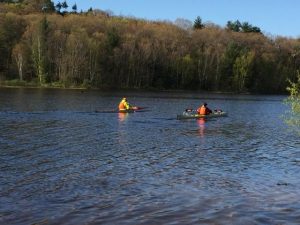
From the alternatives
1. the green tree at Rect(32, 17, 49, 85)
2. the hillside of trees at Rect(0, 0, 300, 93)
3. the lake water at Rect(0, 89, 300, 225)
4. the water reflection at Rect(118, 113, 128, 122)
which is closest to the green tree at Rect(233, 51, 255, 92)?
the hillside of trees at Rect(0, 0, 300, 93)

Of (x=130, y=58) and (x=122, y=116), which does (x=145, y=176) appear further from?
(x=130, y=58)

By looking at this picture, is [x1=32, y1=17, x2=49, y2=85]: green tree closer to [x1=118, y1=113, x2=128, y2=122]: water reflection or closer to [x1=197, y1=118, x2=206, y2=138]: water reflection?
[x1=118, y1=113, x2=128, y2=122]: water reflection

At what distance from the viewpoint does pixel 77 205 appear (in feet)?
54.3

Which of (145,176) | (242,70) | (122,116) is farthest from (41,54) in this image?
(145,176)

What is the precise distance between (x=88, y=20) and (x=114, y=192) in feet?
460

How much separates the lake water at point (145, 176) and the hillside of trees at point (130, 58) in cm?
8478

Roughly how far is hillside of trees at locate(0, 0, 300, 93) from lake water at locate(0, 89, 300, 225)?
84780 millimetres

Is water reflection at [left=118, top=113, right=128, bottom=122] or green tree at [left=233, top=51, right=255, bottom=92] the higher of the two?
green tree at [left=233, top=51, right=255, bottom=92]

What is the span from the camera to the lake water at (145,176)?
15.7 meters

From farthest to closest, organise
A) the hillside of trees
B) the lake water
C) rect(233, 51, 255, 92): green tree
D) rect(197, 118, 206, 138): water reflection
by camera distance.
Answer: rect(233, 51, 255, 92): green tree < the hillside of trees < rect(197, 118, 206, 138): water reflection < the lake water

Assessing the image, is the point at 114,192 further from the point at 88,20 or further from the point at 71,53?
the point at 88,20

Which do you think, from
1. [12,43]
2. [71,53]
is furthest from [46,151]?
[12,43]

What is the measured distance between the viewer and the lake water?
1570 cm

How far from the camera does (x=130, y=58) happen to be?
131000 millimetres
